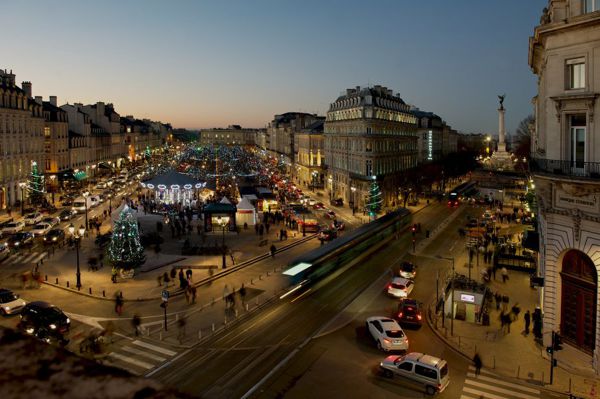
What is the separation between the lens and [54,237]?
42.3 m

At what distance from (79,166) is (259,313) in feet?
241

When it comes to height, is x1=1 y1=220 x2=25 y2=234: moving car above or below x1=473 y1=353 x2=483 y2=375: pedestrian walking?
above

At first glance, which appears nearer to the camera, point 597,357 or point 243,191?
point 597,357

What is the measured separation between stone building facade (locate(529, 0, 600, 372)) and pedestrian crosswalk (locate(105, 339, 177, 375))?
613 inches

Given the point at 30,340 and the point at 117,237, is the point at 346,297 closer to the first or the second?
the point at 117,237

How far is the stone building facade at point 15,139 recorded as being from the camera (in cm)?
5825

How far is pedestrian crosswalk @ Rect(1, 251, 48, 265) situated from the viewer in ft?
117

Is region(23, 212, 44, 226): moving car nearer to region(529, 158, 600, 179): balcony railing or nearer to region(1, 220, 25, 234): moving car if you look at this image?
region(1, 220, 25, 234): moving car

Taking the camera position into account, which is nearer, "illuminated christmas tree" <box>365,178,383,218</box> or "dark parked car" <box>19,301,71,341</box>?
"dark parked car" <box>19,301,71,341</box>

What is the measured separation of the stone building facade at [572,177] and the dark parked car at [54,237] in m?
37.2

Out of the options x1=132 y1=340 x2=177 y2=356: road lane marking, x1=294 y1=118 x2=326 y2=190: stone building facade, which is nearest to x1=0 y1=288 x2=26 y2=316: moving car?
x1=132 y1=340 x2=177 y2=356: road lane marking

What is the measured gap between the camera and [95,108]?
110 metres

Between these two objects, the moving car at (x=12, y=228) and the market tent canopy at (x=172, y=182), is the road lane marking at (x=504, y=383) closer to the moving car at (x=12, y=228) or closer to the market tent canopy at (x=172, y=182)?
the moving car at (x=12, y=228)

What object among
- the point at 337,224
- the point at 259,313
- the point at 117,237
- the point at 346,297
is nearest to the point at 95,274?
the point at 117,237
